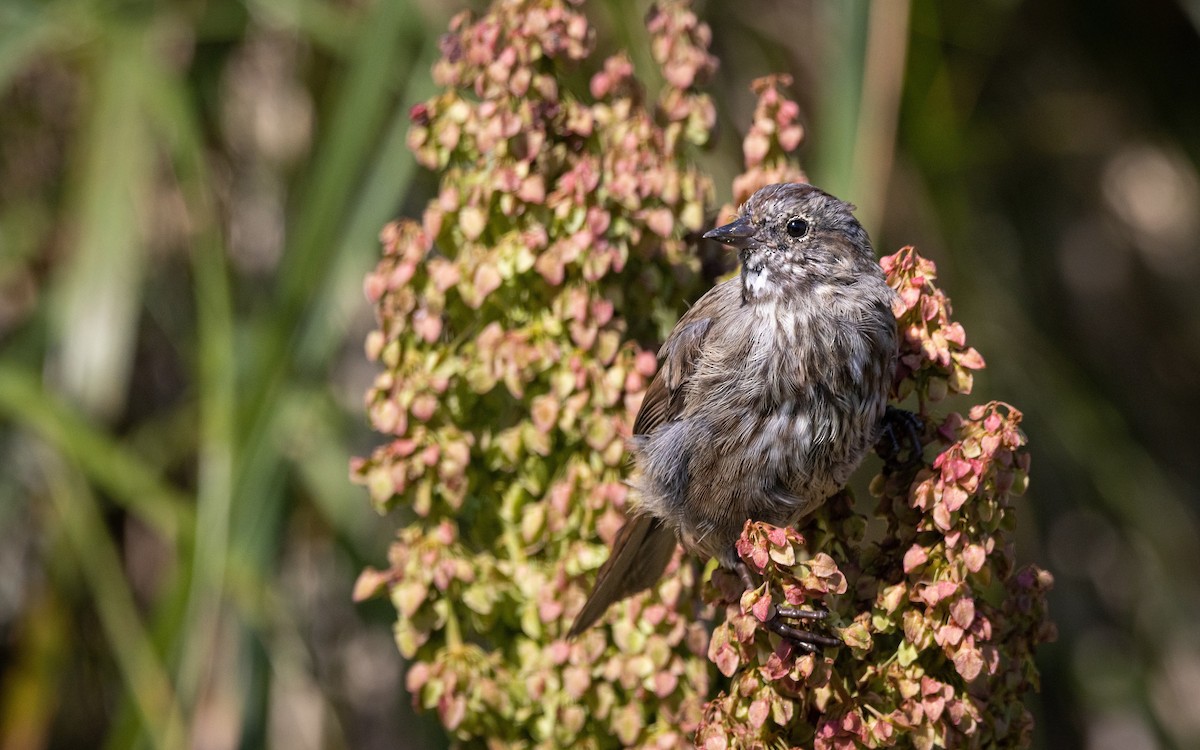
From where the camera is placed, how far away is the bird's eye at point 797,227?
2207mm

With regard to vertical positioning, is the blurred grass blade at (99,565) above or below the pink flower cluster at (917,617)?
below

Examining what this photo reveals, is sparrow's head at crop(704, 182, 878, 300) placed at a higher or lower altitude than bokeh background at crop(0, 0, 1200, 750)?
higher

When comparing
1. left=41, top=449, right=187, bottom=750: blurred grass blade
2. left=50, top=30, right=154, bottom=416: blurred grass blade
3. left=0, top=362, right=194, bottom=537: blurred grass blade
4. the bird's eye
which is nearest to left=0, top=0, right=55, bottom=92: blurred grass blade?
left=50, top=30, right=154, bottom=416: blurred grass blade

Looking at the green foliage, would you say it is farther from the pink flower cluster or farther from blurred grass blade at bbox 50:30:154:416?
blurred grass blade at bbox 50:30:154:416

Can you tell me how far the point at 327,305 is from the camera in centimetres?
294

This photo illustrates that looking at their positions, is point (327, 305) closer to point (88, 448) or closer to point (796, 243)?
point (88, 448)

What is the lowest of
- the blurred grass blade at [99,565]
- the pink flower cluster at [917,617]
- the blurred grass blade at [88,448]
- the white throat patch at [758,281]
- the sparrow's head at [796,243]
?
the blurred grass blade at [99,565]

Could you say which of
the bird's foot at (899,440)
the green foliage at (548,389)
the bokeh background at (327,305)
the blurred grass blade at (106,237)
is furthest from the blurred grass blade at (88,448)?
the bird's foot at (899,440)

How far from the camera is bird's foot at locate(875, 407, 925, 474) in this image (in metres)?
1.96

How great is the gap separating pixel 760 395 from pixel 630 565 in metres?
0.35

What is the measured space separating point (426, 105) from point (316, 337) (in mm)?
919

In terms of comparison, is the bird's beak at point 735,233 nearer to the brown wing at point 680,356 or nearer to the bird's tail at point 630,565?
the brown wing at point 680,356

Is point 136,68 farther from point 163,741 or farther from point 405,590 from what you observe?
point 405,590

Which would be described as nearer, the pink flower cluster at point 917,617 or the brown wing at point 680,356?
the pink flower cluster at point 917,617
